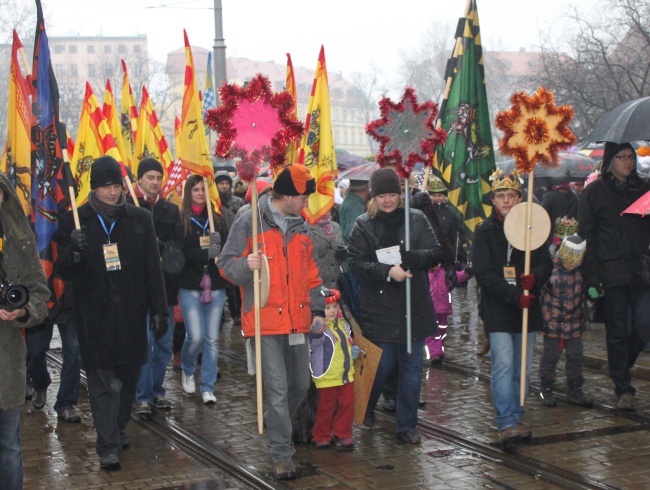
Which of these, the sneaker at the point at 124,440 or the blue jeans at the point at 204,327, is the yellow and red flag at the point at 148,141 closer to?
the blue jeans at the point at 204,327

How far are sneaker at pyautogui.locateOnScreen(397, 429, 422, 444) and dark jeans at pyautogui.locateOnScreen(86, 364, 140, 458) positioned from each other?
6.65 ft

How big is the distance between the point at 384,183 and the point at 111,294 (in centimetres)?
220

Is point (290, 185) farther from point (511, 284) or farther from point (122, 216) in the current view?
point (511, 284)

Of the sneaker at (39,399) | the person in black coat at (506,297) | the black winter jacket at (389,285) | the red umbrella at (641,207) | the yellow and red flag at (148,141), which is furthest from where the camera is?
the yellow and red flag at (148,141)

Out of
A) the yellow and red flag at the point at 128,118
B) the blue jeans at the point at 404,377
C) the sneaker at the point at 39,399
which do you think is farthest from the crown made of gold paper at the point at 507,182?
the yellow and red flag at the point at 128,118

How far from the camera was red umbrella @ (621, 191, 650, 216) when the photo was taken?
789 centimetres

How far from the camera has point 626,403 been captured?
8.46m

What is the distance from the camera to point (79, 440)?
7.86 metres

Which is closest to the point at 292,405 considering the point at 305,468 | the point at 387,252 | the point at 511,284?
the point at 305,468

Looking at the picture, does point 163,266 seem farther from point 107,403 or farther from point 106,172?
point 107,403

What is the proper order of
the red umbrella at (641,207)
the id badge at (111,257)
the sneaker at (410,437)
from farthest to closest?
the red umbrella at (641,207) < the sneaker at (410,437) < the id badge at (111,257)

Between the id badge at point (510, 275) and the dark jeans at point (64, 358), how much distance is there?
11.5ft

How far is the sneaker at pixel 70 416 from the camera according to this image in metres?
8.43

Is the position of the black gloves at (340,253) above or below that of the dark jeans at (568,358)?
above
